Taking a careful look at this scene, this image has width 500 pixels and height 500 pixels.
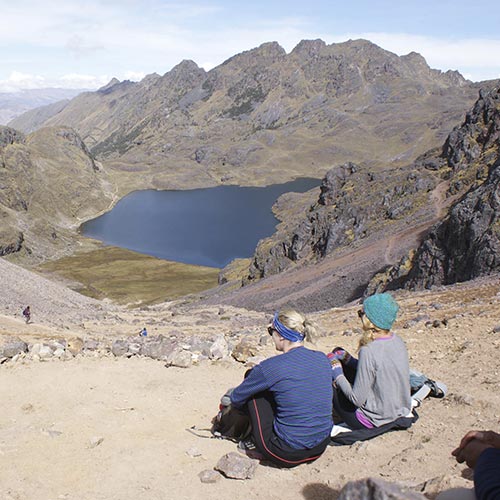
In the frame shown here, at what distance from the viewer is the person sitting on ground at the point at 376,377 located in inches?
345

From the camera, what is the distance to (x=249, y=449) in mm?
9211

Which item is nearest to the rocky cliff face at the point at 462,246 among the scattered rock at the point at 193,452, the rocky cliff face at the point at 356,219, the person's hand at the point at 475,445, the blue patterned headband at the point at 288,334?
the rocky cliff face at the point at 356,219

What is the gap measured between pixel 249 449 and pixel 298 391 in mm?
1756

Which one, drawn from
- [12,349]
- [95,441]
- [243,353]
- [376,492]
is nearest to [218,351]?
[243,353]

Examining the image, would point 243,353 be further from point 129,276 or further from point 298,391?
point 129,276

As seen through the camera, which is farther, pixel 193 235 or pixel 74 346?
pixel 193 235

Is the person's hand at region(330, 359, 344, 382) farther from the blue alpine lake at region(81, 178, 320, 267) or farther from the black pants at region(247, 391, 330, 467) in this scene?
the blue alpine lake at region(81, 178, 320, 267)

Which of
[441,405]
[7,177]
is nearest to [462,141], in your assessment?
[441,405]

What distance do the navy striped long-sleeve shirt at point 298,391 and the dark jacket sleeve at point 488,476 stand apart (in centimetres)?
345

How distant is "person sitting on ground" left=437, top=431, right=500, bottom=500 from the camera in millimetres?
4720

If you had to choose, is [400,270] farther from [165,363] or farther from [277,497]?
[277,497]

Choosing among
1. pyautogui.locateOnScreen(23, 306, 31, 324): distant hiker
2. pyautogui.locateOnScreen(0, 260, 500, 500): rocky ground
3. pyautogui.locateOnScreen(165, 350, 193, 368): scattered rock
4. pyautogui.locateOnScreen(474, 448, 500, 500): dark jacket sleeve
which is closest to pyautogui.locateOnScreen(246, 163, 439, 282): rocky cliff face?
pyautogui.locateOnScreen(23, 306, 31, 324): distant hiker

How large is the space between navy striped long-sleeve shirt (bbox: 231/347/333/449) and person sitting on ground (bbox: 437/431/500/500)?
2.79 metres

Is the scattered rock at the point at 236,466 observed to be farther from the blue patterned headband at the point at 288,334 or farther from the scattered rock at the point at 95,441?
the scattered rock at the point at 95,441
